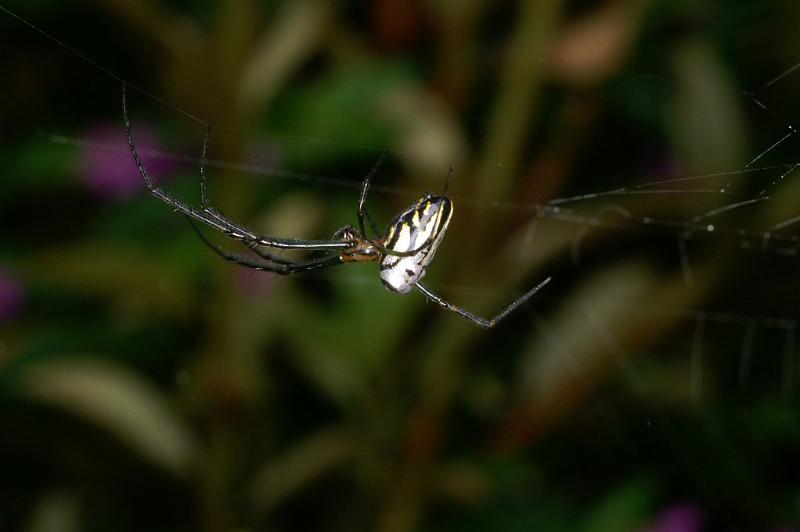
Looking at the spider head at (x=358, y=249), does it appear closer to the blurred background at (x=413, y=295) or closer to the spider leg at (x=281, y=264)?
the spider leg at (x=281, y=264)

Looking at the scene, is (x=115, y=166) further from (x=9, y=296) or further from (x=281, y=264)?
(x=281, y=264)

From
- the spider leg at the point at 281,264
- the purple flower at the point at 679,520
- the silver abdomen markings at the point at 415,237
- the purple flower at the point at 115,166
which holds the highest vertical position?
the purple flower at the point at 115,166

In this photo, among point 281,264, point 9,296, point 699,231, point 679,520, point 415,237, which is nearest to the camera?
point 415,237

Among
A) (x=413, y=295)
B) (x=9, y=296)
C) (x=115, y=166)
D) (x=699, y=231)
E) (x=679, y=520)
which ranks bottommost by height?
(x=679, y=520)

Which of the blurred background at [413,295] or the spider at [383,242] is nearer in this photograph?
the spider at [383,242]

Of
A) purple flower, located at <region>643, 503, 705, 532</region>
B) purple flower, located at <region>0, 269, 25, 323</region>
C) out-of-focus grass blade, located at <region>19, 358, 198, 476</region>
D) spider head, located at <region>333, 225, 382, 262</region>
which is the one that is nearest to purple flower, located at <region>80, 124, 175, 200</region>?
purple flower, located at <region>0, 269, 25, 323</region>

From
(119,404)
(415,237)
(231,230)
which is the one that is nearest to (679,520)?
(415,237)

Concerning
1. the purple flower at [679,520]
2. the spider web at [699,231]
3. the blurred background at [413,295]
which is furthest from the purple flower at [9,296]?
the purple flower at [679,520]
